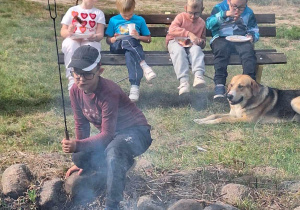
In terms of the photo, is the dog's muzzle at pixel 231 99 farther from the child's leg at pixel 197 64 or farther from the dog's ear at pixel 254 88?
the child's leg at pixel 197 64

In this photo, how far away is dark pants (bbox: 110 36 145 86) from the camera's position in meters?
6.20

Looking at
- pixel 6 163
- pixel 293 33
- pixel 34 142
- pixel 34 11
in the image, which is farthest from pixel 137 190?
pixel 34 11

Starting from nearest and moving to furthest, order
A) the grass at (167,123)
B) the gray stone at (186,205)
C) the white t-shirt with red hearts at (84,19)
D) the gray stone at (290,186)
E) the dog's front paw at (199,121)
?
the gray stone at (186,205)
the gray stone at (290,186)
the grass at (167,123)
the dog's front paw at (199,121)
the white t-shirt with red hearts at (84,19)

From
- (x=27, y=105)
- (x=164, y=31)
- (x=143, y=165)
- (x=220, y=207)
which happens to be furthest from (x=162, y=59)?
(x=220, y=207)

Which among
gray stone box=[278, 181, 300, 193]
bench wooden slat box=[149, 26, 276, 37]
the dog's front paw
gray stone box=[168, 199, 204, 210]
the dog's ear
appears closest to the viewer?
gray stone box=[168, 199, 204, 210]

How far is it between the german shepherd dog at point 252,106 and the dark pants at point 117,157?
7.03 feet

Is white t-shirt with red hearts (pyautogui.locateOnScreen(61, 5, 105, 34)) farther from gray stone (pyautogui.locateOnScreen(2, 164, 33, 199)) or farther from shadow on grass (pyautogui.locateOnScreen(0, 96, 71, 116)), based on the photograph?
gray stone (pyautogui.locateOnScreen(2, 164, 33, 199))

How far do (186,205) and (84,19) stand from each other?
364 centimetres

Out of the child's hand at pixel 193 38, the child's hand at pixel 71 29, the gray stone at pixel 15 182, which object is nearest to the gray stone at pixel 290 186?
the gray stone at pixel 15 182

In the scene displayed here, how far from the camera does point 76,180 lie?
366 centimetres

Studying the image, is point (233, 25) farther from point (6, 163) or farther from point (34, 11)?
point (34, 11)

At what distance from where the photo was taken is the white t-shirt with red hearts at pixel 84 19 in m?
6.34

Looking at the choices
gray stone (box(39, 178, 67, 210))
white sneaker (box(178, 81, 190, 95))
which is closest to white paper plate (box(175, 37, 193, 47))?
white sneaker (box(178, 81, 190, 95))

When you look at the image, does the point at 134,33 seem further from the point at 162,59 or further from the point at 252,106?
the point at 252,106
